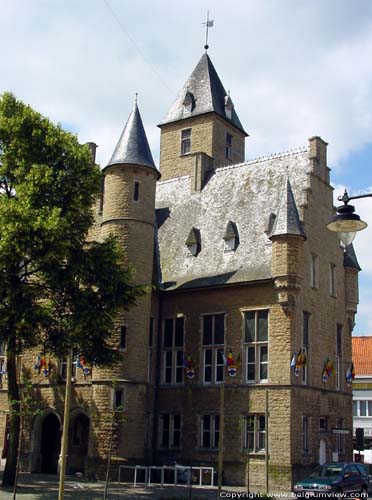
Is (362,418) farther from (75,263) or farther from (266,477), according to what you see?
(75,263)

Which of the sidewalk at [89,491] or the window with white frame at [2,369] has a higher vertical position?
the window with white frame at [2,369]

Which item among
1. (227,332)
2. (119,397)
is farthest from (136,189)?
(119,397)

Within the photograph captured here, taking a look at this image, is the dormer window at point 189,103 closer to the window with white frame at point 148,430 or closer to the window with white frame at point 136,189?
the window with white frame at point 136,189

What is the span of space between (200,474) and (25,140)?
1580 cm

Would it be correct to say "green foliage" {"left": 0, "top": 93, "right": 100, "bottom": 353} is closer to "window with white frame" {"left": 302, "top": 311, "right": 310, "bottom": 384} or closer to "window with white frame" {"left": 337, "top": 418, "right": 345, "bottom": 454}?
"window with white frame" {"left": 302, "top": 311, "right": 310, "bottom": 384}

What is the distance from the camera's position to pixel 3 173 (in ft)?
88.9

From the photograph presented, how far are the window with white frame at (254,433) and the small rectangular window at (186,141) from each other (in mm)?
19523

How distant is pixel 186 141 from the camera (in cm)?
4588

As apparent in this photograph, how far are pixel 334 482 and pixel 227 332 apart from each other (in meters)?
9.78

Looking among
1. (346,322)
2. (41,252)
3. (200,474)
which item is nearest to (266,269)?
(346,322)

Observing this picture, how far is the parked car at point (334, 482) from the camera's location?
2508 centimetres

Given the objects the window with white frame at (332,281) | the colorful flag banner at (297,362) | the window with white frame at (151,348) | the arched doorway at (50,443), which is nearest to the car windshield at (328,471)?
the colorful flag banner at (297,362)

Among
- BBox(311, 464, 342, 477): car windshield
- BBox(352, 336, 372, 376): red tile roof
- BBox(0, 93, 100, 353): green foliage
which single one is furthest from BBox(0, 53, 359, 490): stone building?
BBox(352, 336, 372, 376): red tile roof

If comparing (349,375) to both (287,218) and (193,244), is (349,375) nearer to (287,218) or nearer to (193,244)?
(287,218)
